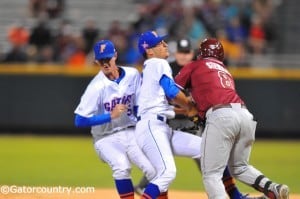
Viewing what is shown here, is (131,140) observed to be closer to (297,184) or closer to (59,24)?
(297,184)

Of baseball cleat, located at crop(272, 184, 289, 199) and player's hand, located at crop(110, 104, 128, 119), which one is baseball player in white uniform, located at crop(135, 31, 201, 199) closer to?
player's hand, located at crop(110, 104, 128, 119)

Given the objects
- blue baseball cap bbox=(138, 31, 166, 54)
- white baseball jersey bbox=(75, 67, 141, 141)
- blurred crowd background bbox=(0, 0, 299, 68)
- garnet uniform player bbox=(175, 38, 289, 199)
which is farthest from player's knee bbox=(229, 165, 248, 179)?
blurred crowd background bbox=(0, 0, 299, 68)

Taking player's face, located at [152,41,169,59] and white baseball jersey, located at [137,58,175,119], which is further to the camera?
player's face, located at [152,41,169,59]

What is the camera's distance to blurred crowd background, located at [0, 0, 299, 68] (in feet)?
59.7

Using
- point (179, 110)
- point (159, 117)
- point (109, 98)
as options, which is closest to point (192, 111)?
point (179, 110)

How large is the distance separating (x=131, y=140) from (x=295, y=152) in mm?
8104

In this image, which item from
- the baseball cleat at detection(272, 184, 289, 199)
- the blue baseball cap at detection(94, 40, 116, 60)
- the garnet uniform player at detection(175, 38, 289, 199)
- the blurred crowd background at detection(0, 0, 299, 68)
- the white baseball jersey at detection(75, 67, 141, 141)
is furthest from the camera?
the blurred crowd background at detection(0, 0, 299, 68)

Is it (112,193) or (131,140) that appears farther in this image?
(112,193)

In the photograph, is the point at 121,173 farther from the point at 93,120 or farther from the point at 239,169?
the point at 239,169

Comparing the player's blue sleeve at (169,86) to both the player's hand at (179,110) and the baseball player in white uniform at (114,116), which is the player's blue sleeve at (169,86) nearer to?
the player's hand at (179,110)

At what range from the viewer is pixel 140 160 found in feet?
27.9

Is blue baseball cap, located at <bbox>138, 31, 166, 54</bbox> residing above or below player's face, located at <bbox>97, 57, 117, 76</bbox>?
above

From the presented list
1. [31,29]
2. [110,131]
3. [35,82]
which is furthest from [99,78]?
[31,29]

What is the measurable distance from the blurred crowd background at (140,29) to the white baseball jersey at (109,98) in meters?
8.88
